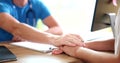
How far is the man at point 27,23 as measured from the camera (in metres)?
1.48

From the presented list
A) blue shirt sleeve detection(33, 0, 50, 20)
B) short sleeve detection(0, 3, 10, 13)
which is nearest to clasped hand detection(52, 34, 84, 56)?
short sleeve detection(0, 3, 10, 13)

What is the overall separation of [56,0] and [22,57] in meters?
1.55

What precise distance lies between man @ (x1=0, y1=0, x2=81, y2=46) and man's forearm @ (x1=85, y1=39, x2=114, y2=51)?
98 millimetres

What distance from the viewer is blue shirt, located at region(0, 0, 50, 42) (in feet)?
6.44

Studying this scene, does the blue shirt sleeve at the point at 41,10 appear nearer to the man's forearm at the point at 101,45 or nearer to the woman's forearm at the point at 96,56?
the man's forearm at the point at 101,45

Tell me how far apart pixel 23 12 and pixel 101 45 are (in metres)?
0.89

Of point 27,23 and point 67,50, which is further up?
point 27,23

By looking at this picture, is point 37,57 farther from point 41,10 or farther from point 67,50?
point 41,10

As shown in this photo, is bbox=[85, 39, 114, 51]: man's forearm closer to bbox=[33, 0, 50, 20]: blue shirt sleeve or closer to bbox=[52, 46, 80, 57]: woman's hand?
bbox=[52, 46, 80, 57]: woman's hand

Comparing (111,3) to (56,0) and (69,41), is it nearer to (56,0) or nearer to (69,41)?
(69,41)

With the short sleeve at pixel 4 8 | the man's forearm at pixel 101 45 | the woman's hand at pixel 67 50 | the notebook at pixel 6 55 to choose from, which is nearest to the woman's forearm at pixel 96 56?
the woman's hand at pixel 67 50

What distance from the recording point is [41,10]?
2174 mm

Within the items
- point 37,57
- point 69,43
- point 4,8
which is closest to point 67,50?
point 69,43

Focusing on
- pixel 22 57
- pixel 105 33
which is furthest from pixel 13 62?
pixel 105 33
